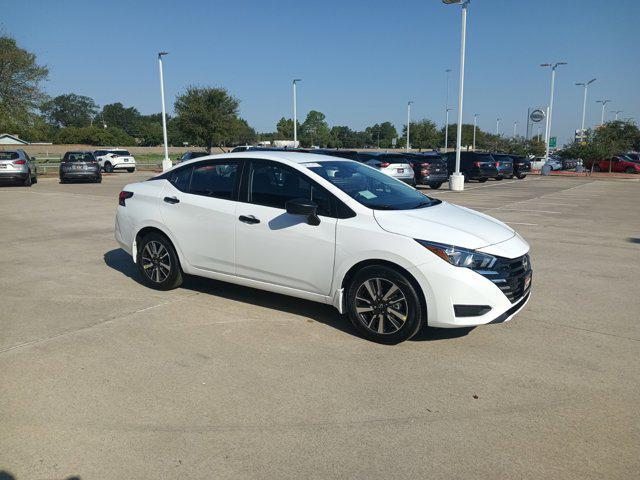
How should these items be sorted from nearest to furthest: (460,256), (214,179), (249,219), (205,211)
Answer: (460,256), (249,219), (205,211), (214,179)

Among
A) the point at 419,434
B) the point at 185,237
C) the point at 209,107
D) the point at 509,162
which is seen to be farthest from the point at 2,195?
Result: the point at 209,107

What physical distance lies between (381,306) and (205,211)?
7.27 ft

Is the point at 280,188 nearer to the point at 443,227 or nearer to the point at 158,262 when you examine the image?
the point at 443,227

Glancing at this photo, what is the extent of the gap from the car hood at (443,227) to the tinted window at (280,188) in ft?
1.90

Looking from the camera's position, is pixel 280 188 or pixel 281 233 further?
pixel 280 188

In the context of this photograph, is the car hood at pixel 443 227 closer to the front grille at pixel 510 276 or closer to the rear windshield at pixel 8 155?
the front grille at pixel 510 276

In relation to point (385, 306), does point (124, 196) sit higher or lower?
higher

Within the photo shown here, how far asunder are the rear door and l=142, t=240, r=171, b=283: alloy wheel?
34 cm

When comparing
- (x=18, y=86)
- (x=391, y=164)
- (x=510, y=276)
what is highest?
(x=18, y=86)

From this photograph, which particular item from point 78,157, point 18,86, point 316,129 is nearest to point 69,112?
point 316,129

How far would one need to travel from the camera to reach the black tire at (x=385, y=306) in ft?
14.6

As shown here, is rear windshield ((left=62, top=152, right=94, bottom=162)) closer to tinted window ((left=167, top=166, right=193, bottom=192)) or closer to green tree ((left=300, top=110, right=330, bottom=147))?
tinted window ((left=167, top=166, right=193, bottom=192))

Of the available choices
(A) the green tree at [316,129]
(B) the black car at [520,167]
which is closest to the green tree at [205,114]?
(B) the black car at [520,167]

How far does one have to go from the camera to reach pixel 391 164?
20.3 meters
